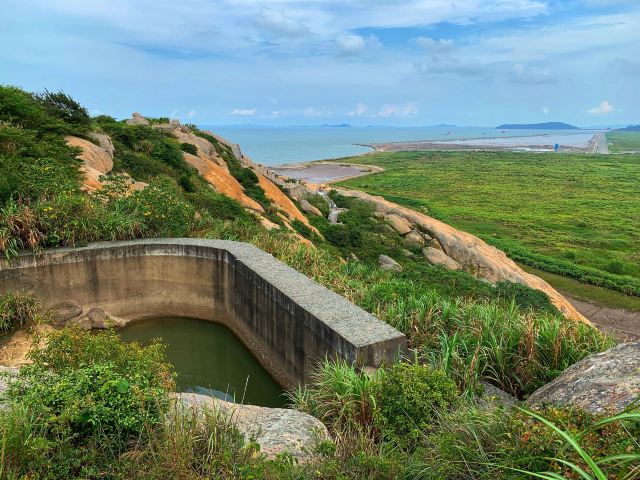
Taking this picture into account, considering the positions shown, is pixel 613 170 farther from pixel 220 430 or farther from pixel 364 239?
pixel 220 430

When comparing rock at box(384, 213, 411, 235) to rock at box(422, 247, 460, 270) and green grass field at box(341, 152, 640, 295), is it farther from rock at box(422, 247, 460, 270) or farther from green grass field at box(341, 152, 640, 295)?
green grass field at box(341, 152, 640, 295)

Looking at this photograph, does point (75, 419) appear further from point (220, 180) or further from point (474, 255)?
point (474, 255)

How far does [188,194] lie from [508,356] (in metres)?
15.7

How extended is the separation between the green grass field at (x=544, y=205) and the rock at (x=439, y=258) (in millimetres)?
Result: 9338

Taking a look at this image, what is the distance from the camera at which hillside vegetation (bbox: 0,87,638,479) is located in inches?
163

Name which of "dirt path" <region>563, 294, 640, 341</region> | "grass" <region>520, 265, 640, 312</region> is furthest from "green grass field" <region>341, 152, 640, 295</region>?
"dirt path" <region>563, 294, 640, 341</region>

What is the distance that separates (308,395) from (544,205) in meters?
58.8

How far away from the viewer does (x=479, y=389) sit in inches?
256

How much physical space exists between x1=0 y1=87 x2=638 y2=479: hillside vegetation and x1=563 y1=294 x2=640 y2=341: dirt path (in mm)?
17149

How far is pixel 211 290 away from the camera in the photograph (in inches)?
479

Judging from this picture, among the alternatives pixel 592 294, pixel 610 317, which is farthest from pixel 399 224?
pixel 610 317

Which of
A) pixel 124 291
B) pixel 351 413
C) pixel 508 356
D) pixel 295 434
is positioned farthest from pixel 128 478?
pixel 124 291

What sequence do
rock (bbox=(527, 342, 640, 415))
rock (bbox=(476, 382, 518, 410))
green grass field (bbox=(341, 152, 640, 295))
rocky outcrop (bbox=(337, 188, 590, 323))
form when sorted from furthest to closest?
green grass field (bbox=(341, 152, 640, 295)) < rocky outcrop (bbox=(337, 188, 590, 323)) < rock (bbox=(476, 382, 518, 410)) < rock (bbox=(527, 342, 640, 415))

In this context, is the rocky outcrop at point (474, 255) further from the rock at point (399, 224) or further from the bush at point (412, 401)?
the bush at point (412, 401)
